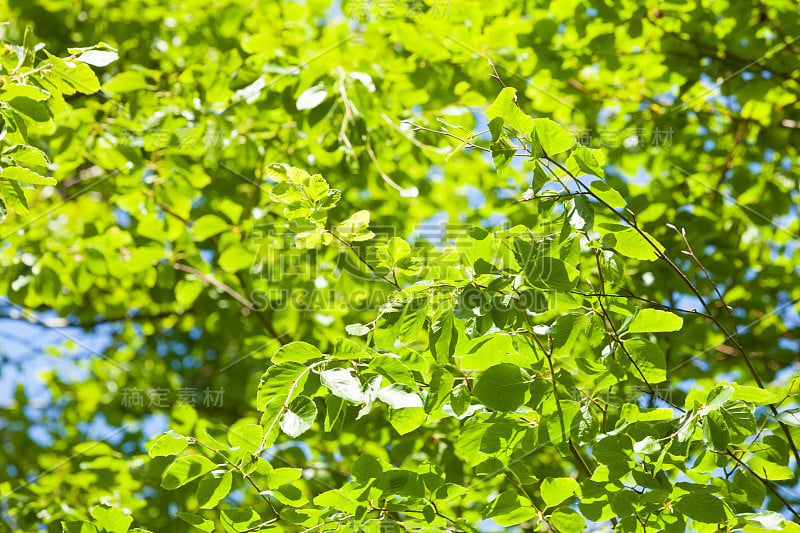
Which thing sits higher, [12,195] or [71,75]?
[71,75]

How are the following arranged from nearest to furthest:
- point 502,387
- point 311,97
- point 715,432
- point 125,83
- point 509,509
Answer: point 715,432 < point 502,387 < point 509,509 < point 311,97 < point 125,83

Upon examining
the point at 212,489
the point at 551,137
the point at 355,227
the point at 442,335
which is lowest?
the point at 212,489

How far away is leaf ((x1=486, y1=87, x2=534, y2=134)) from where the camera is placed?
116 centimetres

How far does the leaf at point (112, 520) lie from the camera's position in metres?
1.32

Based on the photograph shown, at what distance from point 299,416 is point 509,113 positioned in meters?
0.71

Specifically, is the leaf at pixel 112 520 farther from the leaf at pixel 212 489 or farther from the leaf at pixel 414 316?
the leaf at pixel 414 316

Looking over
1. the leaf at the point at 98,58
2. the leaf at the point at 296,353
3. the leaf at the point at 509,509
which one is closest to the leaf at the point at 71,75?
the leaf at the point at 98,58

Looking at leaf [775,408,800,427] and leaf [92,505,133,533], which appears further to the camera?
leaf [92,505,133,533]

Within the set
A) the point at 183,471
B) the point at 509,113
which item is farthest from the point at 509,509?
the point at 509,113

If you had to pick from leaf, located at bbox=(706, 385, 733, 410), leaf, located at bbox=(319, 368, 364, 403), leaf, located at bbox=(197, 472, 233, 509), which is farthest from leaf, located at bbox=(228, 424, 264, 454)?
leaf, located at bbox=(706, 385, 733, 410)

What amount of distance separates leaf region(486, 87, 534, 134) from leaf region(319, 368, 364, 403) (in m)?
0.57

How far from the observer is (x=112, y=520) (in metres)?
1.33

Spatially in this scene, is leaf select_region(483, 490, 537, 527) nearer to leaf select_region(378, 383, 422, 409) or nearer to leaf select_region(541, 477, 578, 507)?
leaf select_region(541, 477, 578, 507)

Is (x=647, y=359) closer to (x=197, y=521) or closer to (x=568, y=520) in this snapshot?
(x=568, y=520)
